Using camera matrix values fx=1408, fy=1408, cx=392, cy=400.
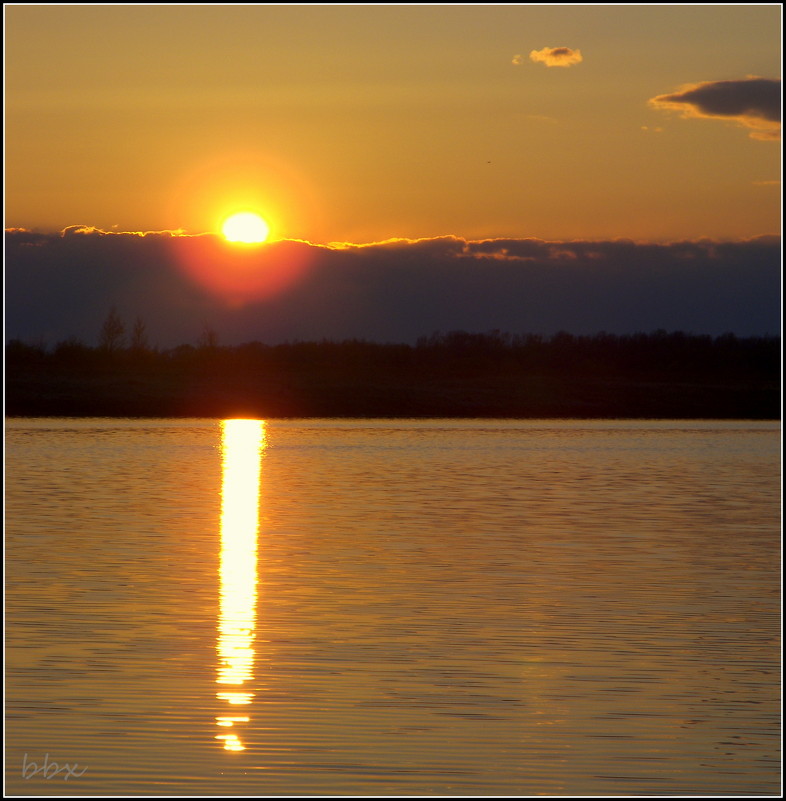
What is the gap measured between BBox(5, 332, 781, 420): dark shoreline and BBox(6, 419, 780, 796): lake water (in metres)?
42.8

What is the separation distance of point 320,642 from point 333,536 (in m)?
7.51

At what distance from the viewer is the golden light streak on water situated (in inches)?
415

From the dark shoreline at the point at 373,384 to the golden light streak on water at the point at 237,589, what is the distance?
120 ft

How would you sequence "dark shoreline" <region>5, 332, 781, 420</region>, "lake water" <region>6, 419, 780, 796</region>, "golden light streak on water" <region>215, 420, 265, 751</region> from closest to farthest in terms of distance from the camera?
1. "lake water" <region>6, 419, 780, 796</region>
2. "golden light streak on water" <region>215, 420, 265, 751</region>
3. "dark shoreline" <region>5, 332, 781, 420</region>

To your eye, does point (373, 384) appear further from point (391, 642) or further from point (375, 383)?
point (391, 642)

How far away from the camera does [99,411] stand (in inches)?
2630

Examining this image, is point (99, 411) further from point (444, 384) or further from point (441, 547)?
point (441, 547)

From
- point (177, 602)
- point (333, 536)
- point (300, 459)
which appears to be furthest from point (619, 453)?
point (177, 602)

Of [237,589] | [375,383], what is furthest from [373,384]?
[237,589]

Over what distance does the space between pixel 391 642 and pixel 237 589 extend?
3293mm
